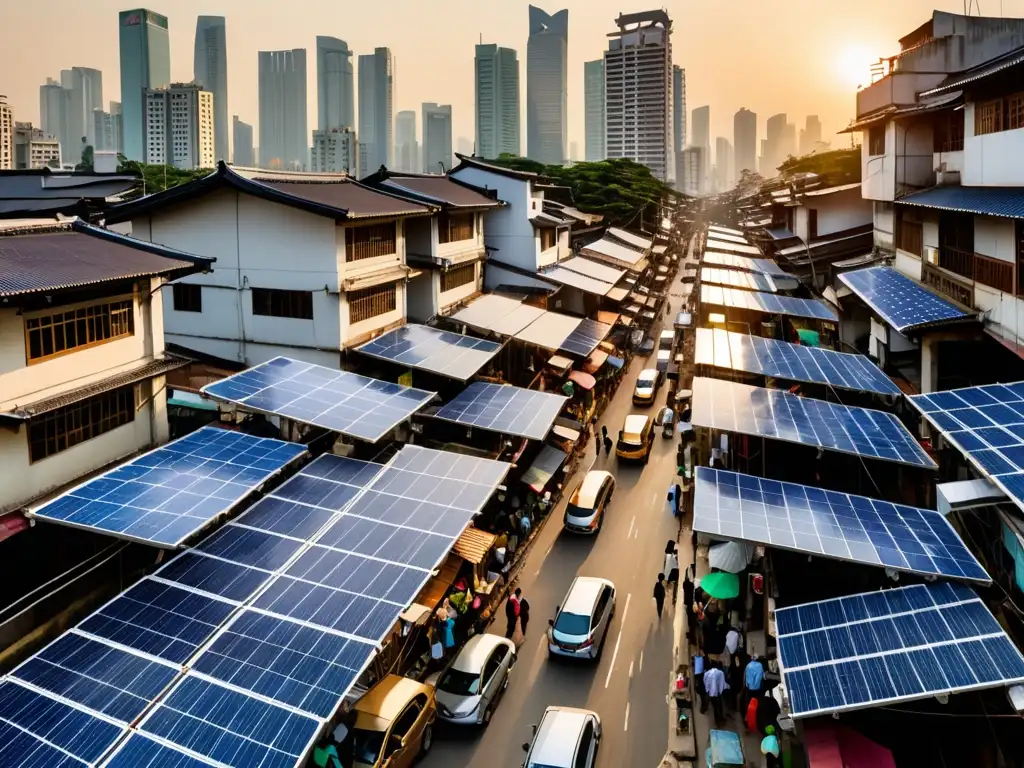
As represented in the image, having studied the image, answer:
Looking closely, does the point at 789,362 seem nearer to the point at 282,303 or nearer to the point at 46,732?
the point at 282,303

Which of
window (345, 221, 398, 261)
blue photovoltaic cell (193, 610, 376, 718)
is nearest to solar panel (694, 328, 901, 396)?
window (345, 221, 398, 261)

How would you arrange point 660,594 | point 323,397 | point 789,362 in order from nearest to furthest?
point 660,594 → point 323,397 → point 789,362

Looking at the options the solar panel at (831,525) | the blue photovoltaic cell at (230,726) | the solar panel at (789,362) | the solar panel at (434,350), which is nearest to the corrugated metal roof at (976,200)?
the solar panel at (789,362)

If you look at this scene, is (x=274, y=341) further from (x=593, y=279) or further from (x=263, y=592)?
(x=593, y=279)

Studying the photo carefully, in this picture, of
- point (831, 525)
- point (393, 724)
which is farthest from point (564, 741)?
point (831, 525)

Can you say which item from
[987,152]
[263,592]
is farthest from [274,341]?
[987,152]

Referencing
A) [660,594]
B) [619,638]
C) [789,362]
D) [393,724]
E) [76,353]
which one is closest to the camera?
[393,724]

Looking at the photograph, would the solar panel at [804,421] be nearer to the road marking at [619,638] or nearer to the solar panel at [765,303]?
the road marking at [619,638]

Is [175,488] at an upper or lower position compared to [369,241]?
lower

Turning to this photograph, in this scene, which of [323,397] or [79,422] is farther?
[323,397]
